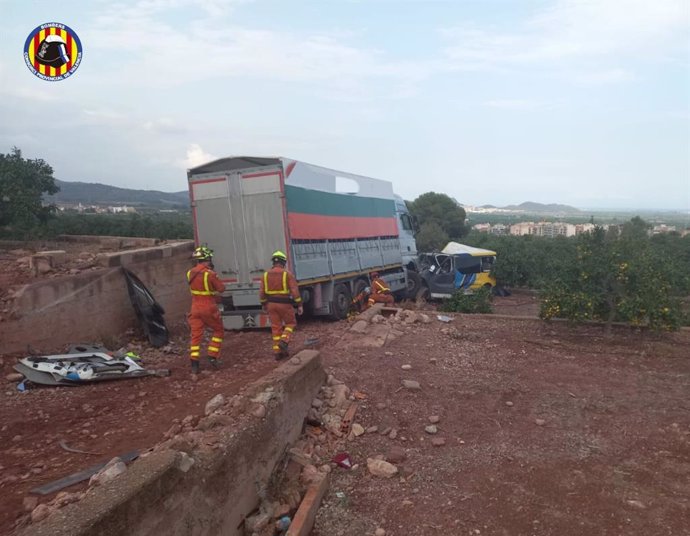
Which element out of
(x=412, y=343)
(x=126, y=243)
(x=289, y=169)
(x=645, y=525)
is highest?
(x=289, y=169)

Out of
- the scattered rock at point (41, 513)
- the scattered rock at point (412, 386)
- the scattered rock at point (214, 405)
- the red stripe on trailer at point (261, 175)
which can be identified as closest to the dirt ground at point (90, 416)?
the scattered rock at point (41, 513)

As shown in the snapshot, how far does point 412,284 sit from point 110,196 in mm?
55247

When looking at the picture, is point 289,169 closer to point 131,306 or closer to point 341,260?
point 341,260

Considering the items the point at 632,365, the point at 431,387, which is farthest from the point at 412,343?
the point at 632,365

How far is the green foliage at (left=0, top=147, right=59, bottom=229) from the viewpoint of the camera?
44.6 ft

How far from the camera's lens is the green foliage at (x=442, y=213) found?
145 feet

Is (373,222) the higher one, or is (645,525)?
(373,222)

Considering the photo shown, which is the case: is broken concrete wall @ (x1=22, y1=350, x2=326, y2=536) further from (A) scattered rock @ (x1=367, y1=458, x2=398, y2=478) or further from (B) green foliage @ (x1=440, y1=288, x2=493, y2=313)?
(B) green foliage @ (x1=440, y1=288, x2=493, y2=313)

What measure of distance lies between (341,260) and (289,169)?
2712 mm

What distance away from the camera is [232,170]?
→ 31.8 feet

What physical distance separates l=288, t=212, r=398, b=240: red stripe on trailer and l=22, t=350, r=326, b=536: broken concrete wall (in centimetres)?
481

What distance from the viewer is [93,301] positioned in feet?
30.2

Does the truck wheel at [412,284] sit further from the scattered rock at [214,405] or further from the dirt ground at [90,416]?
the scattered rock at [214,405]

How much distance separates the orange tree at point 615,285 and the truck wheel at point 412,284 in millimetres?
7025
